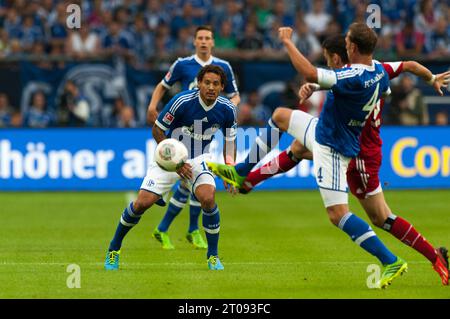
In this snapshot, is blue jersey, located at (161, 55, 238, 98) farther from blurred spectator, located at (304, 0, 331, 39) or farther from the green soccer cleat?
blurred spectator, located at (304, 0, 331, 39)

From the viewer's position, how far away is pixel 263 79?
2362cm

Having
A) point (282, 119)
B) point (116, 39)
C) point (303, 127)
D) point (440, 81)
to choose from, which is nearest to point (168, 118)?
point (282, 119)

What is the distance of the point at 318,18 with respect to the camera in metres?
24.9

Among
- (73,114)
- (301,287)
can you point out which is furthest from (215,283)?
(73,114)

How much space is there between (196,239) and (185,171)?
2801mm

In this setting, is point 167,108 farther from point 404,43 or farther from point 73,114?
point 404,43

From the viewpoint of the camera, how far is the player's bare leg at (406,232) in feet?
33.6

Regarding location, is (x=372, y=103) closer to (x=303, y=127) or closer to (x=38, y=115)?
(x=303, y=127)

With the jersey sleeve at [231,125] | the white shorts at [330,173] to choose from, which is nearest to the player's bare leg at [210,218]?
the jersey sleeve at [231,125]

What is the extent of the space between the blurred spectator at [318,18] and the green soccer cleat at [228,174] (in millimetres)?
13660

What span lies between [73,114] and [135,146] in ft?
6.05

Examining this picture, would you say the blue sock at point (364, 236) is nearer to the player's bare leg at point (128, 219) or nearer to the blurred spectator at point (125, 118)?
the player's bare leg at point (128, 219)
